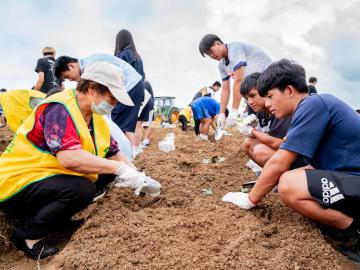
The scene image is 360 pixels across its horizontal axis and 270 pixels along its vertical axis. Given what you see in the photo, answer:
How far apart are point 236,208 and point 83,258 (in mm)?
1132

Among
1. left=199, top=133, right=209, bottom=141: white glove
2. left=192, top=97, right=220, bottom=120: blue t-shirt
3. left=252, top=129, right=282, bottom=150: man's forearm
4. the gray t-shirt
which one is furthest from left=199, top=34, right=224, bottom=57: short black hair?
left=199, top=133, right=209, bottom=141: white glove

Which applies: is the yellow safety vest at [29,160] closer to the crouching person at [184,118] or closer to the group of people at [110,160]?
the group of people at [110,160]

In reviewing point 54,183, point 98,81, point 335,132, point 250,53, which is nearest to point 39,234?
point 54,183

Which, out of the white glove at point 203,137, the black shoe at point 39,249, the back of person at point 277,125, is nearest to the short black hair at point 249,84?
the back of person at point 277,125

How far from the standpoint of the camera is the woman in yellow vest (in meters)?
2.02

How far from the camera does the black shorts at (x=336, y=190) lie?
72.4 inches

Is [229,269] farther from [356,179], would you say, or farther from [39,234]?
[39,234]

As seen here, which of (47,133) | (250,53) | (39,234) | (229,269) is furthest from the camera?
(250,53)

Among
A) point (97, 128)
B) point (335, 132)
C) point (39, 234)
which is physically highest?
point (335, 132)

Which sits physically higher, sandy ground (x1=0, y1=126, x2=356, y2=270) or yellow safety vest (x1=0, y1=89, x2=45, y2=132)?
yellow safety vest (x1=0, y1=89, x2=45, y2=132)

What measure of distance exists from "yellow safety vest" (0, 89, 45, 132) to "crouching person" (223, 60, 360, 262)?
3002 millimetres

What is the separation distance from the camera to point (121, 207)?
2.51 metres

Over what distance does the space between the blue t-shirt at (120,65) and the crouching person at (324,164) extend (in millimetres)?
2215

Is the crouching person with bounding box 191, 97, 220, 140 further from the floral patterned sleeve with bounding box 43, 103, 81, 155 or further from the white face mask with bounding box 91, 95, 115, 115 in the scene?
the floral patterned sleeve with bounding box 43, 103, 81, 155
